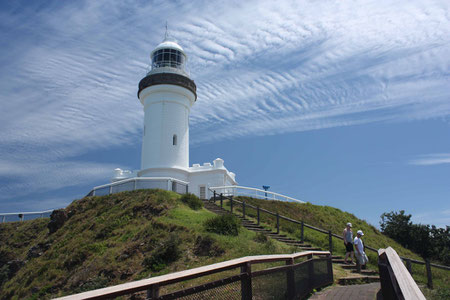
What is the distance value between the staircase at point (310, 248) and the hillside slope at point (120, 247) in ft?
5.50

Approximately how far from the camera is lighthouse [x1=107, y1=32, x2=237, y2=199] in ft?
87.9

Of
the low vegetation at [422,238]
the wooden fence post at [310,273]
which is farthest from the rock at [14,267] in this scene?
the low vegetation at [422,238]

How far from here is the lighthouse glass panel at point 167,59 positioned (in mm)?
28859

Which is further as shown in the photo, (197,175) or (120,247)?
(197,175)

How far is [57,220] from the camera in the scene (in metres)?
22.4

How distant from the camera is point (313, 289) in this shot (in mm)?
8664

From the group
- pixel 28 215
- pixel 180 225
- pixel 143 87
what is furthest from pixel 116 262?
pixel 28 215

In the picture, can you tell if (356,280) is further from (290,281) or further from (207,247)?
(290,281)

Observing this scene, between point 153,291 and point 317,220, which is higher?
point 317,220

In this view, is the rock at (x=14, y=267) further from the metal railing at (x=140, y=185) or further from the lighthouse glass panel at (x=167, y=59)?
the lighthouse glass panel at (x=167, y=59)

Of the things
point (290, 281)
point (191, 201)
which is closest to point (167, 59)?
point (191, 201)

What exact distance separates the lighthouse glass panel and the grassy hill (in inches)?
477

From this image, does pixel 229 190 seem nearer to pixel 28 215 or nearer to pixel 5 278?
pixel 5 278

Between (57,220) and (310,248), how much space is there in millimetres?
16180
